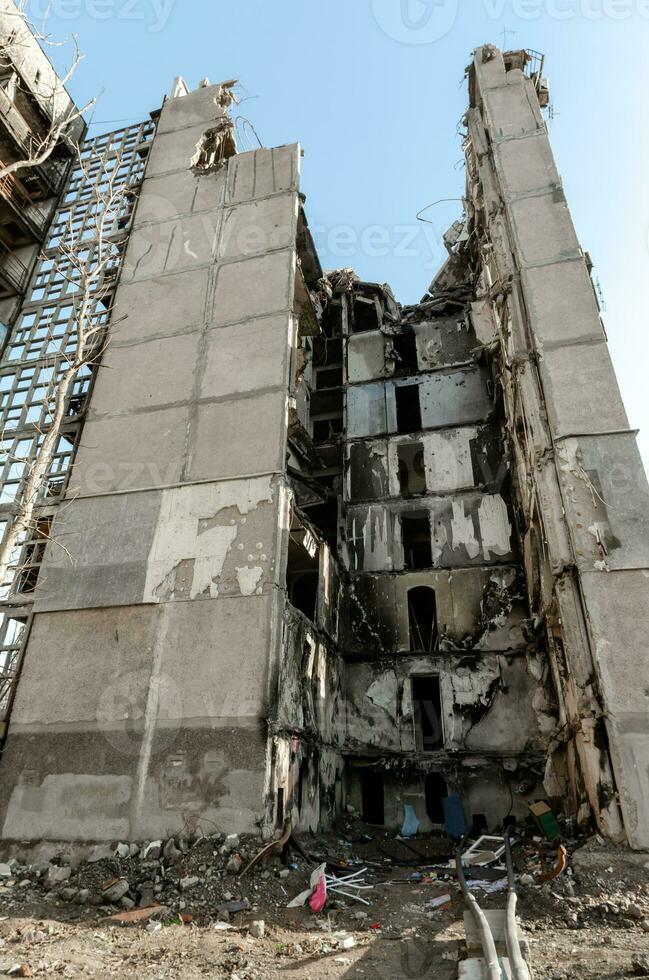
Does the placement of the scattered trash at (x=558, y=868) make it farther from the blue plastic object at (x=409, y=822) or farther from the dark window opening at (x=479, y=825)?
the blue plastic object at (x=409, y=822)

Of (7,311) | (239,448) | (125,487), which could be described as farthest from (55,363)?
(239,448)

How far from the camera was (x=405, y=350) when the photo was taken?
23297 mm

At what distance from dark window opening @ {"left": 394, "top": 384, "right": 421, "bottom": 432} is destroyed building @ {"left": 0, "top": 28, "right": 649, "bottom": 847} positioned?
480 mm

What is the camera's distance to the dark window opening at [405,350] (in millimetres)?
22859

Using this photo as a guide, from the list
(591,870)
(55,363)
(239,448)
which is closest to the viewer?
(591,870)

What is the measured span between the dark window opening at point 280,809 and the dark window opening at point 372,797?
16.6ft

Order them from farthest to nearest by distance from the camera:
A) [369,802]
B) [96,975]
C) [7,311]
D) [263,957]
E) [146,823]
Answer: [7,311] → [369,802] → [146,823] → [263,957] → [96,975]

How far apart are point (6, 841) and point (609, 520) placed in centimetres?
1309

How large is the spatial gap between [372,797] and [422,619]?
16.9ft

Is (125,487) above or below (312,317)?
below

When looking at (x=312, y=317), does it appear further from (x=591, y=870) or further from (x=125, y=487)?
(x=591, y=870)

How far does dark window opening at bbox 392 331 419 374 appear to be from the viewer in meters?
22.9

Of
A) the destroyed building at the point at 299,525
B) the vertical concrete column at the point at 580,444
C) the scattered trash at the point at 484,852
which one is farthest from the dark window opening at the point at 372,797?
the vertical concrete column at the point at 580,444

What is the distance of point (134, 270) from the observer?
18469 millimetres
